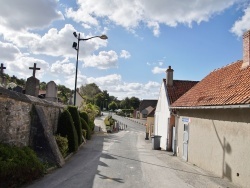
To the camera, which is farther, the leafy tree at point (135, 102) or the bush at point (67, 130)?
the leafy tree at point (135, 102)

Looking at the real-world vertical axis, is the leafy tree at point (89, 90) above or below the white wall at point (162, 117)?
above

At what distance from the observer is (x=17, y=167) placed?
879cm

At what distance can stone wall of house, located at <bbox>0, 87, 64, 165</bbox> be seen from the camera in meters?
10.1

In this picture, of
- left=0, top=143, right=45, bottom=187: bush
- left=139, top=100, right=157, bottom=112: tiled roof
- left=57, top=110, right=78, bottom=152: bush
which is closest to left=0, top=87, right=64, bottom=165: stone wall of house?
left=0, top=143, right=45, bottom=187: bush

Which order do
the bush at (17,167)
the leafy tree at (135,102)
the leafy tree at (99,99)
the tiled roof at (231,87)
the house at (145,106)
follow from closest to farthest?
the bush at (17,167) < the tiled roof at (231,87) < the house at (145,106) < the leafy tree at (99,99) < the leafy tree at (135,102)

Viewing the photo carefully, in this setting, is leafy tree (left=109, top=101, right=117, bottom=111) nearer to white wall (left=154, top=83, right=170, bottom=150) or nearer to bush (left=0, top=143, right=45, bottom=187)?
white wall (left=154, top=83, right=170, bottom=150)

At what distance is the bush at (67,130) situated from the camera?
55.8 ft

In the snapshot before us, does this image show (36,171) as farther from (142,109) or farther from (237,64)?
(142,109)

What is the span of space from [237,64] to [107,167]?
895cm

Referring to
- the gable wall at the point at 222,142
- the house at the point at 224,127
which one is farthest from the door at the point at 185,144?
the gable wall at the point at 222,142

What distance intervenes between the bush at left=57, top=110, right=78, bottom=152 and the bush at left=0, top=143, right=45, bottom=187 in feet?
21.0

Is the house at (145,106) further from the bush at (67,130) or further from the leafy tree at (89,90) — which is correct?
the bush at (67,130)

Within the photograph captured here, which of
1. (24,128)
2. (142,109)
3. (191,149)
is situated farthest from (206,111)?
(142,109)

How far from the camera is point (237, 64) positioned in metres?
16.5
